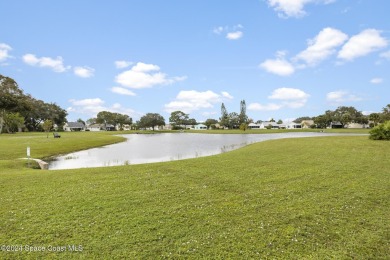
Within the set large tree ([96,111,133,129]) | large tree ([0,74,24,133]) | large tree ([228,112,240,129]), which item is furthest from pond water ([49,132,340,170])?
large tree ([96,111,133,129])

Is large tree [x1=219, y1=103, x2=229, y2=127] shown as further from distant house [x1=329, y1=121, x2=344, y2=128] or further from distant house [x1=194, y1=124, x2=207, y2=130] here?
distant house [x1=329, y1=121, x2=344, y2=128]

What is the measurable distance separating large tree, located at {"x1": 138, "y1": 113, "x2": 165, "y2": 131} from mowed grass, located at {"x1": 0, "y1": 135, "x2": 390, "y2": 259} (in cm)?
14090

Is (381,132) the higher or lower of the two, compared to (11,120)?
lower

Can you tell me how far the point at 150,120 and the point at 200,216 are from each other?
14668 cm

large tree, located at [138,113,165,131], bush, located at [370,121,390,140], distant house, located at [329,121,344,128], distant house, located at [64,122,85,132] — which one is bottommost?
bush, located at [370,121,390,140]

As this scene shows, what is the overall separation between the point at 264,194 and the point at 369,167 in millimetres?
8769

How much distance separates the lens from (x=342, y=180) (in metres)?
10.8

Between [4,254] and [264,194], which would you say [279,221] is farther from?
[4,254]

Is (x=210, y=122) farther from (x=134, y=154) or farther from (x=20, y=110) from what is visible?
(x=134, y=154)

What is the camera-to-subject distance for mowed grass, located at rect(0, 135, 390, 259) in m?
5.29

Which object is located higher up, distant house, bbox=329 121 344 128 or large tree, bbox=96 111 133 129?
large tree, bbox=96 111 133 129

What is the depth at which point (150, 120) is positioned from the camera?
150625mm

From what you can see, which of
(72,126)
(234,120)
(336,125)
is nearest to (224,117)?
(234,120)

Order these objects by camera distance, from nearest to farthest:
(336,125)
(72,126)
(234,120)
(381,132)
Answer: (381,132) → (336,125) → (72,126) → (234,120)
